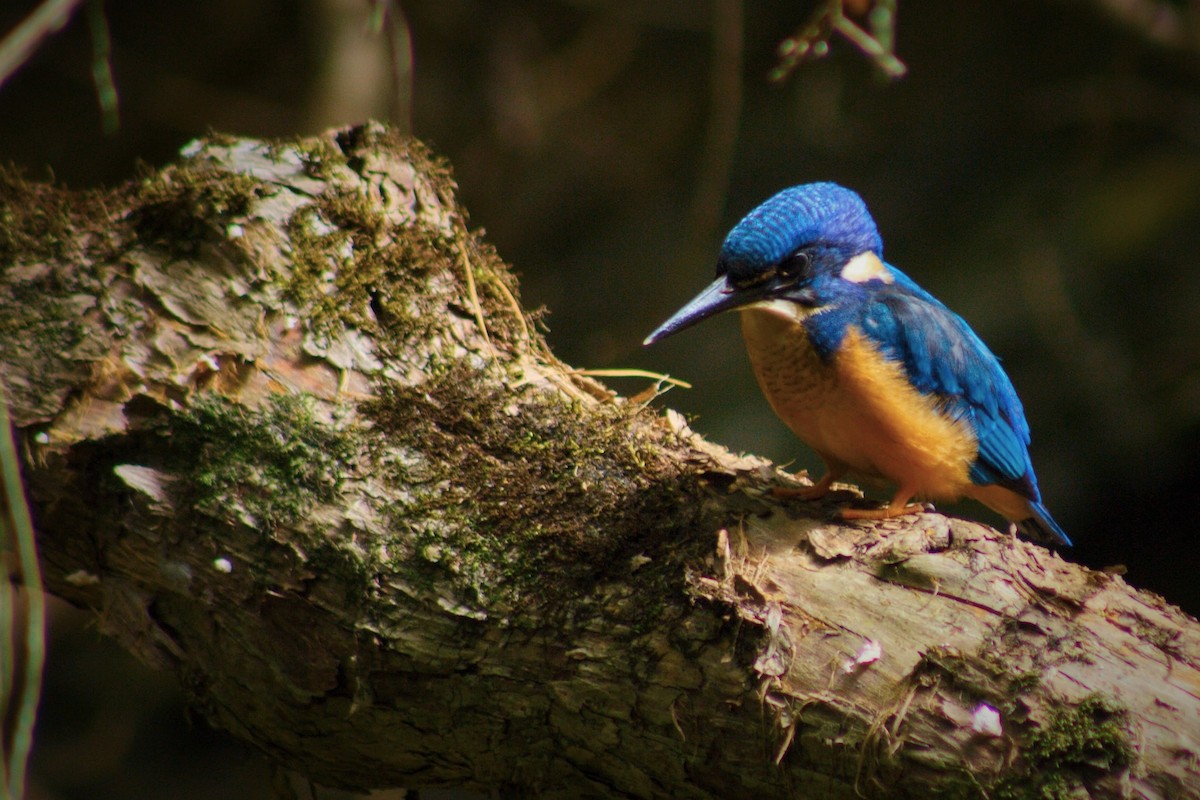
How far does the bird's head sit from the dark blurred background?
1651 mm

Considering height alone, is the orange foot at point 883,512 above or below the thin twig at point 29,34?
below

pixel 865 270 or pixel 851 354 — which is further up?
pixel 865 270

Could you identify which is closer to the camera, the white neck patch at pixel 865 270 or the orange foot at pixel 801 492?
the orange foot at pixel 801 492

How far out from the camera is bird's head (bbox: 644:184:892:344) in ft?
7.77

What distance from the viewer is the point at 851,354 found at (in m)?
2.34

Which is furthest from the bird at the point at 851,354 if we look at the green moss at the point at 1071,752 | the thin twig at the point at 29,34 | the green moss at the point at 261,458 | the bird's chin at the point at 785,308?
the thin twig at the point at 29,34

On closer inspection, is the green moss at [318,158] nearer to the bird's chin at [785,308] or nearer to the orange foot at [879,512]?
the bird's chin at [785,308]

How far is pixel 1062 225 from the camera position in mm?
5535

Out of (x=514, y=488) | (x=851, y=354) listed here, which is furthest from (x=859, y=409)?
(x=514, y=488)

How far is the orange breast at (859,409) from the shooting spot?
7.66 feet

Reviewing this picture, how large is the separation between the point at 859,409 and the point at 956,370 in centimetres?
34

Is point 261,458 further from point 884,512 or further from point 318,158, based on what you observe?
point 884,512

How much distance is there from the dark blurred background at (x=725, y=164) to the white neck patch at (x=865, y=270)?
5.19 feet

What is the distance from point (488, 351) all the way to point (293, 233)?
1.79 ft
